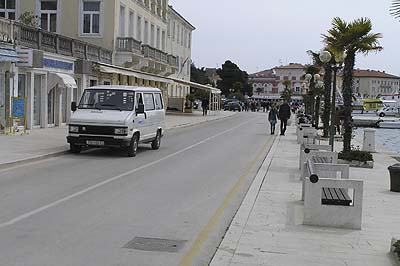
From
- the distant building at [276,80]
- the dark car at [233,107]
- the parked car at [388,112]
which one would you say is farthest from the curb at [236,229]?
the distant building at [276,80]

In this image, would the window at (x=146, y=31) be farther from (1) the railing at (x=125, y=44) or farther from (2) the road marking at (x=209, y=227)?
(2) the road marking at (x=209, y=227)

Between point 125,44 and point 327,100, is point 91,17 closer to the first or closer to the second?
point 125,44

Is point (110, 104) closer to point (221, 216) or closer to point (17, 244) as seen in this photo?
point (221, 216)

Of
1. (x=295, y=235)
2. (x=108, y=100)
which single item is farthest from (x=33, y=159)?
(x=295, y=235)

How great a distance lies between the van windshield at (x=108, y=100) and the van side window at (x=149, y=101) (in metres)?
1.05

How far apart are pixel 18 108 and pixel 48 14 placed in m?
19.5

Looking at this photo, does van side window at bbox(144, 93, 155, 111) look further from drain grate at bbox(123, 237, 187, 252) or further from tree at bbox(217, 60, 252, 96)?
tree at bbox(217, 60, 252, 96)

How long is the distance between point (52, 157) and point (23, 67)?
9.15m

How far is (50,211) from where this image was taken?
→ 9.37 meters

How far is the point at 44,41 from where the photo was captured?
28.0 meters

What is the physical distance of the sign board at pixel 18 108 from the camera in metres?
23.9

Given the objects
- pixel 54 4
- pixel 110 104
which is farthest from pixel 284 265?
pixel 54 4

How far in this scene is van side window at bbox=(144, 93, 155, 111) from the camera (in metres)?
20.2

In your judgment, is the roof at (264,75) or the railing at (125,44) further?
the roof at (264,75)
